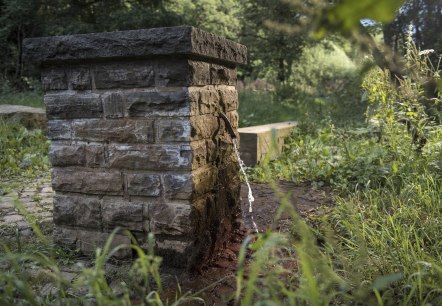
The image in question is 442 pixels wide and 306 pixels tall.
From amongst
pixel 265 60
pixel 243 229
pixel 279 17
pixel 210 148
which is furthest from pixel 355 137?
pixel 265 60

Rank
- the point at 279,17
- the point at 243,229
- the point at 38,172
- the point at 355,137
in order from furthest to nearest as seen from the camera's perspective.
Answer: the point at 279,17, the point at 355,137, the point at 38,172, the point at 243,229

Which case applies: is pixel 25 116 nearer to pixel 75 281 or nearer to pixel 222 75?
pixel 222 75

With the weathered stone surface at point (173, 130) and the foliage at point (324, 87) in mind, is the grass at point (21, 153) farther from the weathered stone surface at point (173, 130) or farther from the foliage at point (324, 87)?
the foliage at point (324, 87)

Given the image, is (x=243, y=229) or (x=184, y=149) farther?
(x=243, y=229)

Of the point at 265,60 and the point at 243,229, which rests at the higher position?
the point at 265,60

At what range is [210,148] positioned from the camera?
244 cm

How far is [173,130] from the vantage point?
214 centimetres

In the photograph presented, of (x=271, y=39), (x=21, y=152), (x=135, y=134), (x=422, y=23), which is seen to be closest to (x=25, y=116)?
(x=21, y=152)

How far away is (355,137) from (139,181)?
424 centimetres

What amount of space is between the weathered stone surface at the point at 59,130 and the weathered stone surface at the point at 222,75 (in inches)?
32.3

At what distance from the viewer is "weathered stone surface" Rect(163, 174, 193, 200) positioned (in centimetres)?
216

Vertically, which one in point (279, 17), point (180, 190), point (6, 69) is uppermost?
point (279, 17)

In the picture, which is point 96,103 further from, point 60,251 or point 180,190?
point 60,251

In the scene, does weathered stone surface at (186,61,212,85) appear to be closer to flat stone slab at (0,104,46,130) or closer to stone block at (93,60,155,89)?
stone block at (93,60,155,89)
